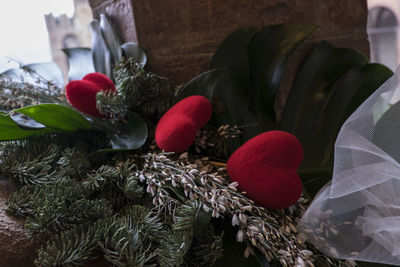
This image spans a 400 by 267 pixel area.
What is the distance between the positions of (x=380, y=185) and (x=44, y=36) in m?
1.10

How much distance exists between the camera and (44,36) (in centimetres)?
119

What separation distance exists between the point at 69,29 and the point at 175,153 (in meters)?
0.99

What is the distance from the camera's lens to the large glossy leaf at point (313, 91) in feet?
2.92

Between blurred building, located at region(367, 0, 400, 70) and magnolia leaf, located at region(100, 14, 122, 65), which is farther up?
magnolia leaf, located at region(100, 14, 122, 65)

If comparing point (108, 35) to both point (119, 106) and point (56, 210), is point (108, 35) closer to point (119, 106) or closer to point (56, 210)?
point (119, 106)

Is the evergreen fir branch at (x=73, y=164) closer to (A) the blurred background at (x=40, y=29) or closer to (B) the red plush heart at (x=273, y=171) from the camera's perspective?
(B) the red plush heart at (x=273, y=171)

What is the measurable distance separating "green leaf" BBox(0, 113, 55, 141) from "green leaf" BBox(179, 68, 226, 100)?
11.4 inches

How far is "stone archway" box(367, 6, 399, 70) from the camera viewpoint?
3286mm

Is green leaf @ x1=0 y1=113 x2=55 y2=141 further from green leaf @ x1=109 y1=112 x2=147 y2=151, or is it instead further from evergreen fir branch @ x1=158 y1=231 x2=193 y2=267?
evergreen fir branch @ x1=158 y1=231 x2=193 y2=267

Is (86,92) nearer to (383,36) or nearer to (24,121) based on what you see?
(24,121)

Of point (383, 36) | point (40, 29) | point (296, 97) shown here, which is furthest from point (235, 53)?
point (383, 36)

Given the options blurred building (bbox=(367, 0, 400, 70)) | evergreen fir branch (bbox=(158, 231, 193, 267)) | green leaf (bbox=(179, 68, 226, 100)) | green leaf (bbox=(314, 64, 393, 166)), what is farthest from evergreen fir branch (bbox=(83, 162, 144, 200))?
blurred building (bbox=(367, 0, 400, 70))

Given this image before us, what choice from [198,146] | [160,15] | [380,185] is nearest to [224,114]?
[198,146]

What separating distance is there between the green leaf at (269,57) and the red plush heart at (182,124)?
25cm
